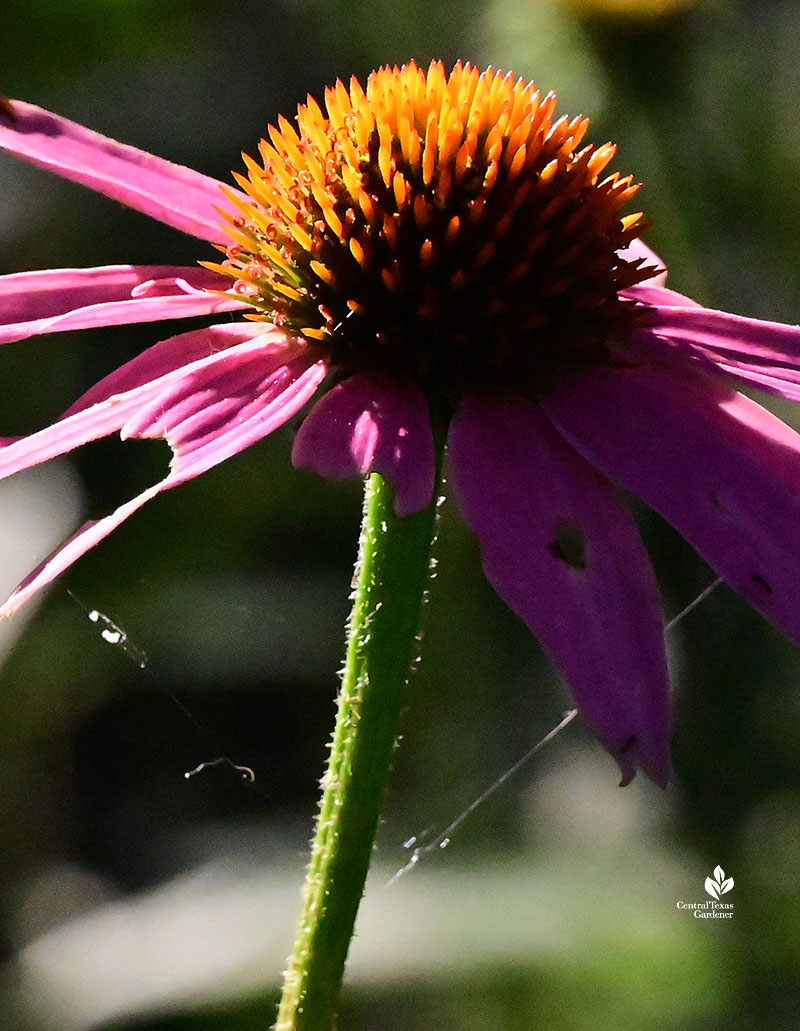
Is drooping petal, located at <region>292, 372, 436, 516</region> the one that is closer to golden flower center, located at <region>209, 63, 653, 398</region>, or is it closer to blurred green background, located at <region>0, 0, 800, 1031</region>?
golden flower center, located at <region>209, 63, 653, 398</region>

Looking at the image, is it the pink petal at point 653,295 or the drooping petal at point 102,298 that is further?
the pink petal at point 653,295

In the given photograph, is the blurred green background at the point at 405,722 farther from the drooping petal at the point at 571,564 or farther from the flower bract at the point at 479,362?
the drooping petal at the point at 571,564

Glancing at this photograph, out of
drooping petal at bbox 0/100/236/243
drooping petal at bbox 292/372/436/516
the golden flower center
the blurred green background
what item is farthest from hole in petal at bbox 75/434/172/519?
drooping petal at bbox 292/372/436/516

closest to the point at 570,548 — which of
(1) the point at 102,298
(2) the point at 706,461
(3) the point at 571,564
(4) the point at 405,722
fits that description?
(3) the point at 571,564


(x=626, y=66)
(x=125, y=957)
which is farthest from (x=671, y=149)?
(x=125, y=957)

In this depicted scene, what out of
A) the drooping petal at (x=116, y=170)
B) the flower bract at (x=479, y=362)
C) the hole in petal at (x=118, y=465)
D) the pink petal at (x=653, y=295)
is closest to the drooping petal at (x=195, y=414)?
the flower bract at (x=479, y=362)

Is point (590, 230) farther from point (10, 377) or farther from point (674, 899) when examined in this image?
point (10, 377)
